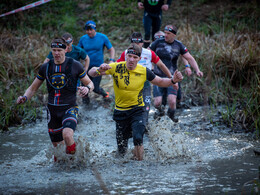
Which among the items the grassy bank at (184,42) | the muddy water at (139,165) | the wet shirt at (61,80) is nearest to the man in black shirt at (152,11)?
the grassy bank at (184,42)

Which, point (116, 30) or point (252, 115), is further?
point (116, 30)

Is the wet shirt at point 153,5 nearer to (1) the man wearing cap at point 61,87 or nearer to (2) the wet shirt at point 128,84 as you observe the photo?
(2) the wet shirt at point 128,84

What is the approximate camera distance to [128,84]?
220 inches

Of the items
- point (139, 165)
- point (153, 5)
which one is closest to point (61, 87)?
point (139, 165)

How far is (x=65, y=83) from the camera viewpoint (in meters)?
5.34

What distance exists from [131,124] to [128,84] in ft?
2.22

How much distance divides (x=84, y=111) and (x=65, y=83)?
14.0 ft

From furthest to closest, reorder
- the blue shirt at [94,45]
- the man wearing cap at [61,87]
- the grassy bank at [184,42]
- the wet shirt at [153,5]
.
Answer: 1. the wet shirt at [153,5]
2. the blue shirt at [94,45]
3. the grassy bank at [184,42]
4. the man wearing cap at [61,87]

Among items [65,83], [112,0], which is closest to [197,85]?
[65,83]

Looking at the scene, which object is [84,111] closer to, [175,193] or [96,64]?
[96,64]

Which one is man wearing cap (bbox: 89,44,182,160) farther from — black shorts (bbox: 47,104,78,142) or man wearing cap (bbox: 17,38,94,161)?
black shorts (bbox: 47,104,78,142)

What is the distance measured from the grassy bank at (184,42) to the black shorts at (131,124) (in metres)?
2.81

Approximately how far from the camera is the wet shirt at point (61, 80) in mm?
5320

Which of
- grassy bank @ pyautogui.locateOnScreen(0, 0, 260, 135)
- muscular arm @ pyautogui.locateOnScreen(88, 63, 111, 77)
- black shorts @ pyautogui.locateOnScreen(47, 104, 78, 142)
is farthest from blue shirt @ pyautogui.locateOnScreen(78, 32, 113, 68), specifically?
black shorts @ pyautogui.locateOnScreen(47, 104, 78, 142)
